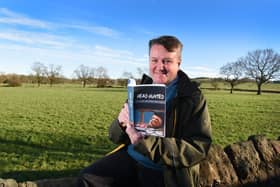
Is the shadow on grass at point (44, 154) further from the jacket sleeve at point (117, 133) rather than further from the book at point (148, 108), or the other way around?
the book at point (148, 108)

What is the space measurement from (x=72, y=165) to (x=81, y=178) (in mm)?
3921

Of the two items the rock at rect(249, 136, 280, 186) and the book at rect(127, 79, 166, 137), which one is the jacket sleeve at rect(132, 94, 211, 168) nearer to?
the book at rect(127, 79, 166, 137)

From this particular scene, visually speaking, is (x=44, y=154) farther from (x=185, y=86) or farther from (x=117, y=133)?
(x=185, y=86)

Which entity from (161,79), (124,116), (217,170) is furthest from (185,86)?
(217,170)

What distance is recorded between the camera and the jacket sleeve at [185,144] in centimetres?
216

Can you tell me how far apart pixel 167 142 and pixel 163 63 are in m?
0.68

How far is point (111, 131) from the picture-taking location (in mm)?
2602

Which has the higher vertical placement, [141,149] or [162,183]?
[141,149]

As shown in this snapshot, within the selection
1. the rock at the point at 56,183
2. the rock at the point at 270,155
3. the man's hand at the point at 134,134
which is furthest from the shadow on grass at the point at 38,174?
the man's hand at the point at 134,134

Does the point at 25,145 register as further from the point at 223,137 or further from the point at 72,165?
the point at 223,137

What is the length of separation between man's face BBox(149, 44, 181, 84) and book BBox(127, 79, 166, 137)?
0.34 metres

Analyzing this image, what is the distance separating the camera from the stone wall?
3.23 meters

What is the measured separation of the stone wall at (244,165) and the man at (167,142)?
2.92ft

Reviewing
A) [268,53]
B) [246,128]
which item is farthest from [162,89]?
[268,53]
